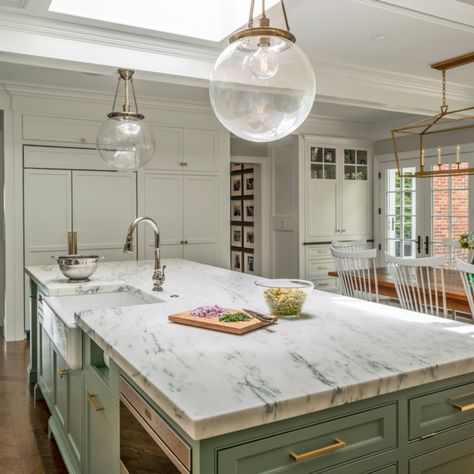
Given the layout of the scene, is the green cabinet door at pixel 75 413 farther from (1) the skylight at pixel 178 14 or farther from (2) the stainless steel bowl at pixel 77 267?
(1) the skylight at pixel 178 14

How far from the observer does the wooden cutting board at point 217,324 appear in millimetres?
1631

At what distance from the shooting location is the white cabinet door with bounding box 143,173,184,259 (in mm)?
5555

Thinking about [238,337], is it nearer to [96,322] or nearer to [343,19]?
[96,322]

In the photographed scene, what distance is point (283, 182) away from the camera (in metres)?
6.78

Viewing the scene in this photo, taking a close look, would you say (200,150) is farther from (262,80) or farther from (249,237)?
(262,80)

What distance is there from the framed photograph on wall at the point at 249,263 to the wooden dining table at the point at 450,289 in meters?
2.97

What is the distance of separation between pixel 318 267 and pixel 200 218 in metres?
1.84

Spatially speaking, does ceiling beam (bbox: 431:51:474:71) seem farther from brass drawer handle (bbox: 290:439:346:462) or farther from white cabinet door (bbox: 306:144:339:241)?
brass drawer handle (bbox: 290:439:346:462)

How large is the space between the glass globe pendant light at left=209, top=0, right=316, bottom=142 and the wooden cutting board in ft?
2.15

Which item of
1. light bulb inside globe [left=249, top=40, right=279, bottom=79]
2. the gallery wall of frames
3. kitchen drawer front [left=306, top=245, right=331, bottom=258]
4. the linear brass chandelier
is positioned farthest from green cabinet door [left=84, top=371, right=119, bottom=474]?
the gallery wall of frames

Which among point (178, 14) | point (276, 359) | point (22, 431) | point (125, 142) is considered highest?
point (178, 14)

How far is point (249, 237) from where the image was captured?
24.3 ft

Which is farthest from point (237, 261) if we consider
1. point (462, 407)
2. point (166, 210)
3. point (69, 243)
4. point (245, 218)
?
point (462, 407)

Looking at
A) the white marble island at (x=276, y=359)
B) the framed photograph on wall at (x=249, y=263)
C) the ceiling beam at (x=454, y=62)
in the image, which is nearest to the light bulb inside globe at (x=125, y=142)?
the white marble island at (x=276, y=359)
